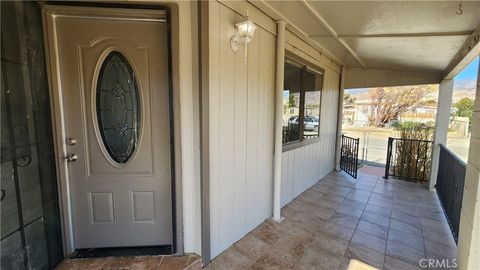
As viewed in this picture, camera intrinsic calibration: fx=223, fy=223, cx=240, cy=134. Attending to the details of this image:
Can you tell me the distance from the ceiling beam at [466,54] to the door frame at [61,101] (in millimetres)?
2843

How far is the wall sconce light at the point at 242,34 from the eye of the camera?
6.56 ft

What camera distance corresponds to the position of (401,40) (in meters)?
2.74

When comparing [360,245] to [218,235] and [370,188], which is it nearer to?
[218,235]

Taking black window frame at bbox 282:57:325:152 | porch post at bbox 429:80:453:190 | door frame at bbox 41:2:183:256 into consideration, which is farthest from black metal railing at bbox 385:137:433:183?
door frame at bbox 41:2:183:256

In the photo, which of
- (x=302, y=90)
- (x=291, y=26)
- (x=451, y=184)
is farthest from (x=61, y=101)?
(x=451, y=184)

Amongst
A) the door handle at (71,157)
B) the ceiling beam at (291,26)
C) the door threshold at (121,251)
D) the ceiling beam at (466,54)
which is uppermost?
the ceiling beam at (291,26)

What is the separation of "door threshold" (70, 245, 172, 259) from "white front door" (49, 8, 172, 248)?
0.20ft

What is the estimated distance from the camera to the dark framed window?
3268mm

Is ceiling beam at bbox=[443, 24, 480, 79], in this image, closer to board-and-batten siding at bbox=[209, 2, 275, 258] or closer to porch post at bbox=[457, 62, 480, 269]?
porch post at bbox=[457, 62, 480, 269]

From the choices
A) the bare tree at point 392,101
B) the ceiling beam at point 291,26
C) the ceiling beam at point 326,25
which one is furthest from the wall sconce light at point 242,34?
the bare tree at point 392,101

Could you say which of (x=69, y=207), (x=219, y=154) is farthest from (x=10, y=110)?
(x=219, y=154)

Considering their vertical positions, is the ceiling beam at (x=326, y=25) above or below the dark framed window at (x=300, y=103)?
above

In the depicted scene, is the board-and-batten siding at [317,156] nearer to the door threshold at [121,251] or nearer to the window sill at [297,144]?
the window sill at [297,144]
